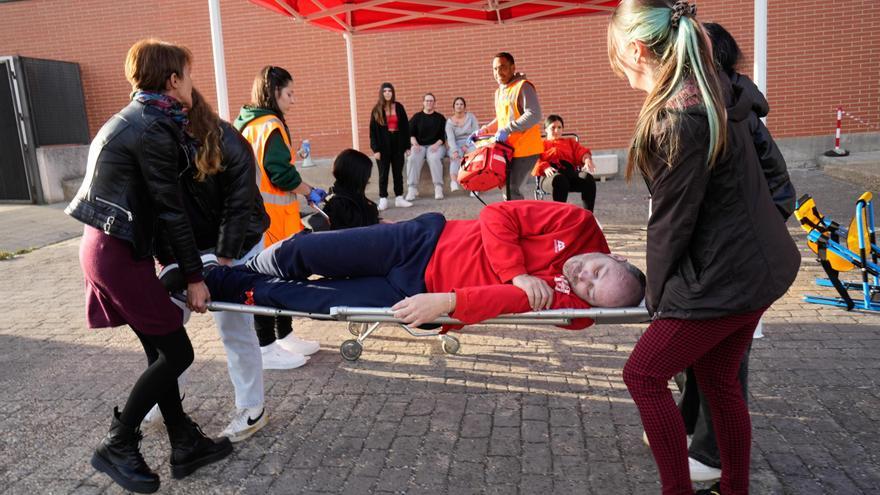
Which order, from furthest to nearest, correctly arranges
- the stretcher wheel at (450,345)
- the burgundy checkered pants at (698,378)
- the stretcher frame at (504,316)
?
the stretcher wheel at (450,345)
the stretcher frame at (504,316)
the burgundy checkered pants at (698,378)

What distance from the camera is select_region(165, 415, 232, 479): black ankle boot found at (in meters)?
3.20

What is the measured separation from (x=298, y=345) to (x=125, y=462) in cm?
183

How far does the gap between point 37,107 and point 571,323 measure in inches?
556

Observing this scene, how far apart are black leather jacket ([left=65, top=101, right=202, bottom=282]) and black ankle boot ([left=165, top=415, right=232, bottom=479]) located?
888 millimetres

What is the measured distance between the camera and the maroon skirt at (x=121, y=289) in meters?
2.89

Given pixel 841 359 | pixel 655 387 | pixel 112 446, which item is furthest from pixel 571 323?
pixel 841 359

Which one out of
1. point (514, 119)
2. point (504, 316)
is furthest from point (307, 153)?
point (504, 316)

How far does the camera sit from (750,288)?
7.32ft

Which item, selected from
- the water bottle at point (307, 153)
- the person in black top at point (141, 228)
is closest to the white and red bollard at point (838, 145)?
Result: the water bottle at point (307, 153)

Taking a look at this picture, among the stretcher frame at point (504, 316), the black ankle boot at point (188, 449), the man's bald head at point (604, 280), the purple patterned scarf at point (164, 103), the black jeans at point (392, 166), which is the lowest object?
the black ankle boot at point (188, 449)

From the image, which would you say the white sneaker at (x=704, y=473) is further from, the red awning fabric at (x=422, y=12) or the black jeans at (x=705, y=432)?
the red awning fabric at (x=422, y=12)

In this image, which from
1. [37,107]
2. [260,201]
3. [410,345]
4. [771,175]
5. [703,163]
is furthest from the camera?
[37,107]

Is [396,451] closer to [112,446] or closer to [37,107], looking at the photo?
[112,446]

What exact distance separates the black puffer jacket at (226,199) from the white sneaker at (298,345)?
153 centimetres
